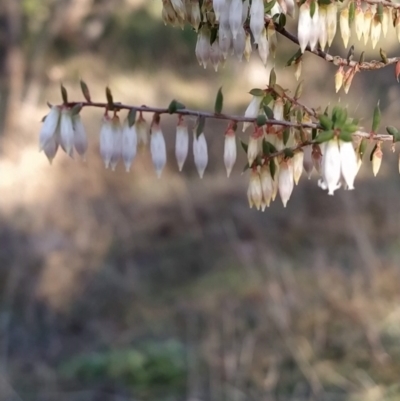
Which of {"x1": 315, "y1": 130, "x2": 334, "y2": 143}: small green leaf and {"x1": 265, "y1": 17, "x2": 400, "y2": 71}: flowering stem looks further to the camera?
{"x1": 265, "y1": 17, "x2": 400, "y2": 71}: flowering stem

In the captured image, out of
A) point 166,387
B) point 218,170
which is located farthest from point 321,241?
point 166,387

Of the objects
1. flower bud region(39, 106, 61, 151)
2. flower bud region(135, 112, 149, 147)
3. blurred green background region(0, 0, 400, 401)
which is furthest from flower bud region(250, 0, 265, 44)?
blurred green background region(0, 0, 400, 401)

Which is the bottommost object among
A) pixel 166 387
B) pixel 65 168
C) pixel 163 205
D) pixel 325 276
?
pixel 166 387

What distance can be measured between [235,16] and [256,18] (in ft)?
0.11

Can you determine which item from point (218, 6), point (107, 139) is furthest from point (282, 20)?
point (107, 139)

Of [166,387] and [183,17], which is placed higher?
[183,17]

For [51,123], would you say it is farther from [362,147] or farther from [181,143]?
[362,147]

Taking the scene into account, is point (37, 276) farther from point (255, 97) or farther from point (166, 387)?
point (255, 97)

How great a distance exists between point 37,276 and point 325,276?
2.40 metres

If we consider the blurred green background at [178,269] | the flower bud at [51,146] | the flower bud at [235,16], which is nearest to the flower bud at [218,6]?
the flower bud at [235,16]

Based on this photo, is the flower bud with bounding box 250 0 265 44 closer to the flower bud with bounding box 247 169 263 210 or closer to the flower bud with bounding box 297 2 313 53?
the flower bud with bounding box 297 2 313 53

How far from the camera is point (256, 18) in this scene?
1006 millimetres

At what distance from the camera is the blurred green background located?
425 centimetres

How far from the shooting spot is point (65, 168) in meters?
7.18
